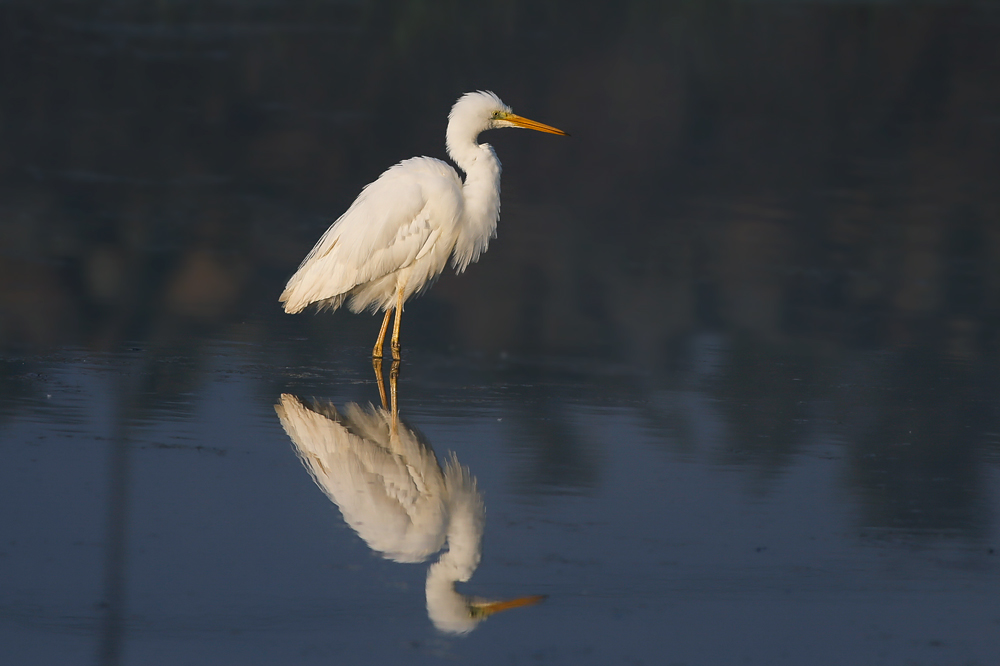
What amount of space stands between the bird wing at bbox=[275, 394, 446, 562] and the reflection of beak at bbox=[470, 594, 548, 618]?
40cm

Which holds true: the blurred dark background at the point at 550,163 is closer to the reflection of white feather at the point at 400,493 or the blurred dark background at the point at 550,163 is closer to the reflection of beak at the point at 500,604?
the reflection of white feather at the point at 400,493

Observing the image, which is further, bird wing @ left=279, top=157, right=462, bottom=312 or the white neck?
the white neck

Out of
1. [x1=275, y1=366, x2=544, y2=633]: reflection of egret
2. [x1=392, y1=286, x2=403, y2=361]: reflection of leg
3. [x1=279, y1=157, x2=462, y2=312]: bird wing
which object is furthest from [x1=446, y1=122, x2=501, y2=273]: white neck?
[x1=275, y1=366, x2=544, y2=633]: reflection of egret

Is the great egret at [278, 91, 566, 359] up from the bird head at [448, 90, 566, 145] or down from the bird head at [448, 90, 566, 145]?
down

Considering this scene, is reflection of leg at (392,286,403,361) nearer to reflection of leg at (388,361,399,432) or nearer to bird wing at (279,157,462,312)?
reflection of leg at (388,361,399,432)

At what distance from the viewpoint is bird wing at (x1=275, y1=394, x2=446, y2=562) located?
4.89 m

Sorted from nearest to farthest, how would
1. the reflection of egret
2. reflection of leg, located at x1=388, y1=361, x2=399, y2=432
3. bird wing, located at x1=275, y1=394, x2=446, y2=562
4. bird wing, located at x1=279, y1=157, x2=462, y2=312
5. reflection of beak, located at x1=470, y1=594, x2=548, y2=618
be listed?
reflection of beak, located at x1=470, y1=594, x2=548, y2=618, the reflection of egret, bird wing, located at x1=275, y1=394, x2=446, y2=562, reflection of leg, located at x1=388, y1=361, x2=399, y2=432, bird wing, located at x1=279, y1=157, x2=462, y2=312

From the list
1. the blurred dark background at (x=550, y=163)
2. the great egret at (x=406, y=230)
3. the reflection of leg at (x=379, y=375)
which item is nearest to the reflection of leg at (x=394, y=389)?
the reflection of leg at (x=379, y=375)

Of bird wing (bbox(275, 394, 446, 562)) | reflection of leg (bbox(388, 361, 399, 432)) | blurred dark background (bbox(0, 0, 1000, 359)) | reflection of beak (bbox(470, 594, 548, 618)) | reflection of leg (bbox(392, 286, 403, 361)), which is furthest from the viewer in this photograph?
blurred dark background (bbox(0, 0, 1000, 359))

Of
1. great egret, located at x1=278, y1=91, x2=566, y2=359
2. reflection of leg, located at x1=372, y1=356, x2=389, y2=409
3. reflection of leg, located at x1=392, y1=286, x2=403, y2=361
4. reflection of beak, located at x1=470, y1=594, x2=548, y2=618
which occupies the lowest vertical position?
reflection of leg, located at x1=372, y1=356, x2=389, y2=409

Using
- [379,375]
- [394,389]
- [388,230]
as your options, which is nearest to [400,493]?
[394,389]

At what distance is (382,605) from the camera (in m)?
4.31

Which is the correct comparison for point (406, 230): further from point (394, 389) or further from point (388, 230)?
point (394, 389)

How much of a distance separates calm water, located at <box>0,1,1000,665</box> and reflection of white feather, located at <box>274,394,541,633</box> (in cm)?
3
